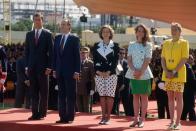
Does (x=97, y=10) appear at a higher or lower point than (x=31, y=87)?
higher

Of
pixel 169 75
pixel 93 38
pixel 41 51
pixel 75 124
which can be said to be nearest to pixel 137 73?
pixel 169 75

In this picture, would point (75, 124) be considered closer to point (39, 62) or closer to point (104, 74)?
point (104, 74)

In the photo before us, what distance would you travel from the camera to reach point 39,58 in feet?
30.3

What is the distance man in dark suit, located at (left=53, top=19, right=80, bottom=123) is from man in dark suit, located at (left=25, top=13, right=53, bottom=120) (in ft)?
0.67

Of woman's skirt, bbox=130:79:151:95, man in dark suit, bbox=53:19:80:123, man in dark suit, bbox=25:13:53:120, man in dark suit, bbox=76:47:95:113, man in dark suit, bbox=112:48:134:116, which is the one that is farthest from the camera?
man in dark suit, bbox=112:48:134:116

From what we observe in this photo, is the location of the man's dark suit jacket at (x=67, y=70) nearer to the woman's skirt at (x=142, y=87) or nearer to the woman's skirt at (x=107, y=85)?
the woman's skirt at (x=107, y=85)

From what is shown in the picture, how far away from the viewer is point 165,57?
840cm

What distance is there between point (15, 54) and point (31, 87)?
27.8 ft

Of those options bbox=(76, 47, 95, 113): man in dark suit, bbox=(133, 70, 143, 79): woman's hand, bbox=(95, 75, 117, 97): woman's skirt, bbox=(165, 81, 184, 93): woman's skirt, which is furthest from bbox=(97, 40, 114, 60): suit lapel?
bbox=(76, 47, 95, 113): man in dark suit

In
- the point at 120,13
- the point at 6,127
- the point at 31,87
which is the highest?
the point at 120,13

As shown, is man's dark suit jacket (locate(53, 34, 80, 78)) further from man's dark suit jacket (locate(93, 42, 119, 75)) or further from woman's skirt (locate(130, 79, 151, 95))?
woman's skirt (locate(130, 79, 151, 95))

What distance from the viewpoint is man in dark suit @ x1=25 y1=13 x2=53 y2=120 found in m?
9.23

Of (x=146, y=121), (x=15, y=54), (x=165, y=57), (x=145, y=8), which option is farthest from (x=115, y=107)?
(x=145, y=8)

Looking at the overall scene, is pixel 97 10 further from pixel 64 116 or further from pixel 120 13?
pixel 64 116
